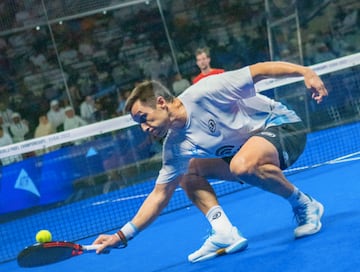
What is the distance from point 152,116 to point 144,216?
0.62 meters

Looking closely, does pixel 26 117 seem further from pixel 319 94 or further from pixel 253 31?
pixel 319 94

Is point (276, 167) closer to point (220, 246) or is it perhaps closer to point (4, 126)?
point (220, 246)

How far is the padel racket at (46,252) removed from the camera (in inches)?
168

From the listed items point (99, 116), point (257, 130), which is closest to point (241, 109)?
point (257, 130)

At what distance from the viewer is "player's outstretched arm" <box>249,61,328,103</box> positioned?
3.88 m

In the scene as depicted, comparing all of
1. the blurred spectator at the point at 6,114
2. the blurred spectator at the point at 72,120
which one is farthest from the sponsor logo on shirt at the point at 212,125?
the blurred spectator at the point at 6,114

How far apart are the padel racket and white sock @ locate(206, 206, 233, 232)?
31.6 inches

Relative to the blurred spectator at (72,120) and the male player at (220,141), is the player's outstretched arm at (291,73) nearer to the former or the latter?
the male player at (220,141)

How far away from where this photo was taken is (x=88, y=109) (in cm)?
1150

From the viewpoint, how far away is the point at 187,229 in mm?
5684

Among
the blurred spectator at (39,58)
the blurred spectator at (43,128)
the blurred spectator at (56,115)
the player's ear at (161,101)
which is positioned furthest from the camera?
the blurred spectator at (39,58)

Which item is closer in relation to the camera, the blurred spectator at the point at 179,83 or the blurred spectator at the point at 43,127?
the blurred spectator at the point at 43,127

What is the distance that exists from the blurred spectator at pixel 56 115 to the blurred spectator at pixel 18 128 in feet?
1.27

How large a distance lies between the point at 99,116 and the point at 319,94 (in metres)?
7.84
